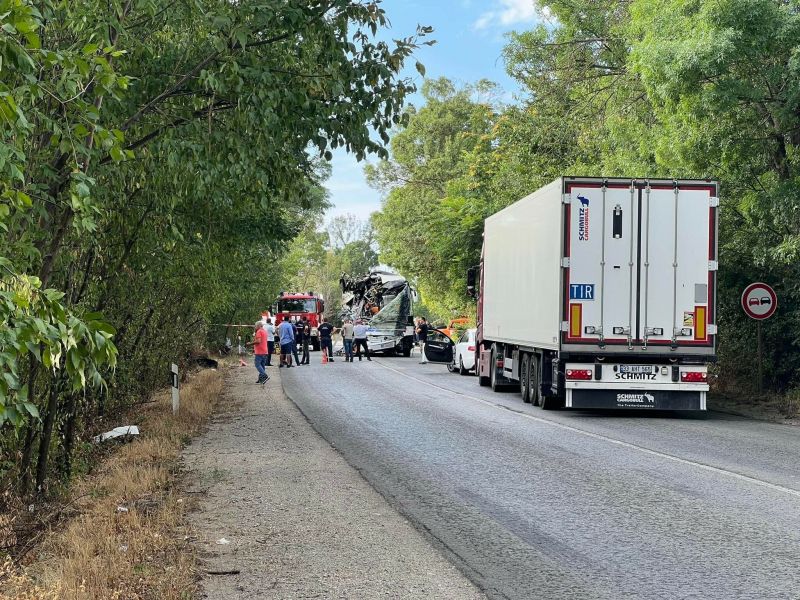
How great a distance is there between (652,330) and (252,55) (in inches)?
400

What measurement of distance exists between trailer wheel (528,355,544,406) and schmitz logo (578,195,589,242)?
319 cm

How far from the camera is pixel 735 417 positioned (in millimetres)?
18219

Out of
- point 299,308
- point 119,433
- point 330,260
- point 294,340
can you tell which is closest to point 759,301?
point 119,433

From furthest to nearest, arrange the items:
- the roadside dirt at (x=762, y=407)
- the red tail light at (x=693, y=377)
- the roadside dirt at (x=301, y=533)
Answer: the roadside dirt at (x=762, y=407) < the red tail light at (x=693, y=377) < the roadside dirt at (x=301, y=533)

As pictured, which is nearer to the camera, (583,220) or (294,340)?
(583,220)

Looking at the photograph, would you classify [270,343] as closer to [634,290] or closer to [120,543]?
[634,290]

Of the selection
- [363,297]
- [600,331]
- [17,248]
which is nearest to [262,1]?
[17,248]

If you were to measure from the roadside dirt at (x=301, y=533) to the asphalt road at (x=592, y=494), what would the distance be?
0.26m

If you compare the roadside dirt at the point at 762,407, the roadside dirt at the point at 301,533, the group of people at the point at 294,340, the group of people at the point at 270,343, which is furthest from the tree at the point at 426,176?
the roadside dirt at the point at 301,533

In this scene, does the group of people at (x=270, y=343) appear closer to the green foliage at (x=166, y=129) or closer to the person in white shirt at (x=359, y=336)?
the person in white shirt at (x=359, y=336)

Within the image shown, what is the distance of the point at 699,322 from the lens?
17.0 metres

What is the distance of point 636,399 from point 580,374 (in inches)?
40.2

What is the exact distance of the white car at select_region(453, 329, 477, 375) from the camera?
31.1 meters

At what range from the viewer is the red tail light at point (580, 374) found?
56.1 ft
